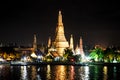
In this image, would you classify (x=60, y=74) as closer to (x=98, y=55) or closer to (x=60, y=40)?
(x=98, y=55)

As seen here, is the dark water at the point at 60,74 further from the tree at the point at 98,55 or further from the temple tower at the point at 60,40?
the temple tower at the point at 60,40

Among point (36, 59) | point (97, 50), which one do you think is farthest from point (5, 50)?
point (97, 50)

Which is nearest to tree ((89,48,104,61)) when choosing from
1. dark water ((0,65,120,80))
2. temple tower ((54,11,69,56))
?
temple tower ((54,11,69,56))

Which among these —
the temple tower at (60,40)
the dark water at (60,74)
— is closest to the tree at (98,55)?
the temple tower at (60,40)

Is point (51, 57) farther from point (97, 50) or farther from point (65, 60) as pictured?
point (97, 50)

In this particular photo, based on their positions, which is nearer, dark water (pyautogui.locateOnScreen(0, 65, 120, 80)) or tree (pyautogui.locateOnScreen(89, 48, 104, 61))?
dark water (pyautogui.locateOnScreen(0, 65, 120, 80))

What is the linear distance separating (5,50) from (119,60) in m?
36.5

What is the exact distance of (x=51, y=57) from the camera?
354ft

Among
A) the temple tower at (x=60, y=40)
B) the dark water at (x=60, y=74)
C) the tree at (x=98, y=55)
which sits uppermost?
the temple tower at (x=60, y=40)

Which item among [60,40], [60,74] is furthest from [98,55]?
[60,74]

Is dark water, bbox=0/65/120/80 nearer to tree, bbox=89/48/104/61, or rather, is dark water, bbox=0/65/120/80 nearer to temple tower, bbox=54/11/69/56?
tree, bbox=89/48/104/61

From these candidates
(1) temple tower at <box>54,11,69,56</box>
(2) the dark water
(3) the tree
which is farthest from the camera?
(1) temple tower at <box>54,11,69,56</box>

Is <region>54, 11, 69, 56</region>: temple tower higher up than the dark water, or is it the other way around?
<region>54, 11, 69, 56</region>: temple tower

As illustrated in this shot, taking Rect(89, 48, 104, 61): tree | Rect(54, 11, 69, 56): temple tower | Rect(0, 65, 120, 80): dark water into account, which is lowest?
Rect(0, 65, 120, 80): dark water
